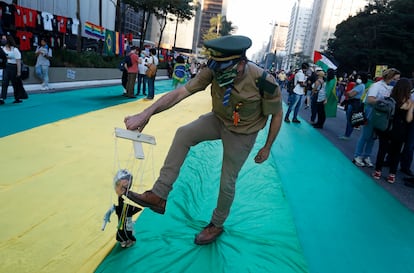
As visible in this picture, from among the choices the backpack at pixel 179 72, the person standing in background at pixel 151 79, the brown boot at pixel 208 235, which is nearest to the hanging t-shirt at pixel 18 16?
the person standing in background at pixel 151 79

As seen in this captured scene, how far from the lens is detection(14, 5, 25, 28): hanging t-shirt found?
1345cm

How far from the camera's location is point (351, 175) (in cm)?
516

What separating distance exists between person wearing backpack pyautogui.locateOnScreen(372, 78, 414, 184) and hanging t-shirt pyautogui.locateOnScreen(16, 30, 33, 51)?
1479 cm

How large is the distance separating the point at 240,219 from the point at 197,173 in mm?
1266

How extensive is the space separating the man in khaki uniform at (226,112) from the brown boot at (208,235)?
23 cm

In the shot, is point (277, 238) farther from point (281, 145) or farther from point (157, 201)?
point (281, 145)

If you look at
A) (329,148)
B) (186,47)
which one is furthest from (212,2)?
(329,148)

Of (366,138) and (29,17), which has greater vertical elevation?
(29,17)

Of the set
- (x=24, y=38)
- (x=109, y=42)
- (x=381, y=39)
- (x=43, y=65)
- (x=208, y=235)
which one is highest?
(x=381, y=39)

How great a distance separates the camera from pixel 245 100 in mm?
2191

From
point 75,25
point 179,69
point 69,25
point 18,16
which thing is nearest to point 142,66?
point 179,69

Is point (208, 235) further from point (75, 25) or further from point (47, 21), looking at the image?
point (75, 25)

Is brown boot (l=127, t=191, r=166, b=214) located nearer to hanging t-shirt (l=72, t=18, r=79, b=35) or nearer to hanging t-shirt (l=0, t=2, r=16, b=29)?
hanging t-shirt (l=0, t=2, r=16, b=29)

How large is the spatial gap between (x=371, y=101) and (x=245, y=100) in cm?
390
